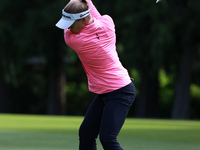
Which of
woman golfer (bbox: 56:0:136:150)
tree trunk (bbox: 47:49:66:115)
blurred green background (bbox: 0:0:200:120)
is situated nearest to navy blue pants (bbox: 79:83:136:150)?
woman golfer (bbox: 56:0:136:150)

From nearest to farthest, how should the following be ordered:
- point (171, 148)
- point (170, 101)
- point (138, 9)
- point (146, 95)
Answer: point (171, 148) < point (138, 9) < point (146, 95) < point (170, 101)

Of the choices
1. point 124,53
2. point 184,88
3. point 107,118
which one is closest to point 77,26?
point 107,118

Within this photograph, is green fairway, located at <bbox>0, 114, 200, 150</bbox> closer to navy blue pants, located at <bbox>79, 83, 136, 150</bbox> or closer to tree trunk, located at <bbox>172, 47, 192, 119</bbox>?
navy blue pants, located at <bbox>79, 83, 136, 150</bbox>

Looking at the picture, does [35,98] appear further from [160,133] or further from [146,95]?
[160,133]

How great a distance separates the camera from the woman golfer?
17.9 feet

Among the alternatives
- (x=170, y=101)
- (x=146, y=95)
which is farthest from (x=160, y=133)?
(x=170, y=101)

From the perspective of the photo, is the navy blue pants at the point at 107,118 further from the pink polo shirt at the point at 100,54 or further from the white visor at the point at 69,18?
the white visor at the point at 69,18

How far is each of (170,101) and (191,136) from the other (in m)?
19.8

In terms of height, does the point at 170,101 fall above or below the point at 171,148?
below

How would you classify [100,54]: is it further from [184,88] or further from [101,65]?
[184,88]

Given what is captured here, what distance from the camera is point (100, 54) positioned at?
555 centimetres

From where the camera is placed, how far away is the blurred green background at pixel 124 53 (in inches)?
903

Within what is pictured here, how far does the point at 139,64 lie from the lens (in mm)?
23906

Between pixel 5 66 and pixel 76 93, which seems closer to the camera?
pixel 5 66
